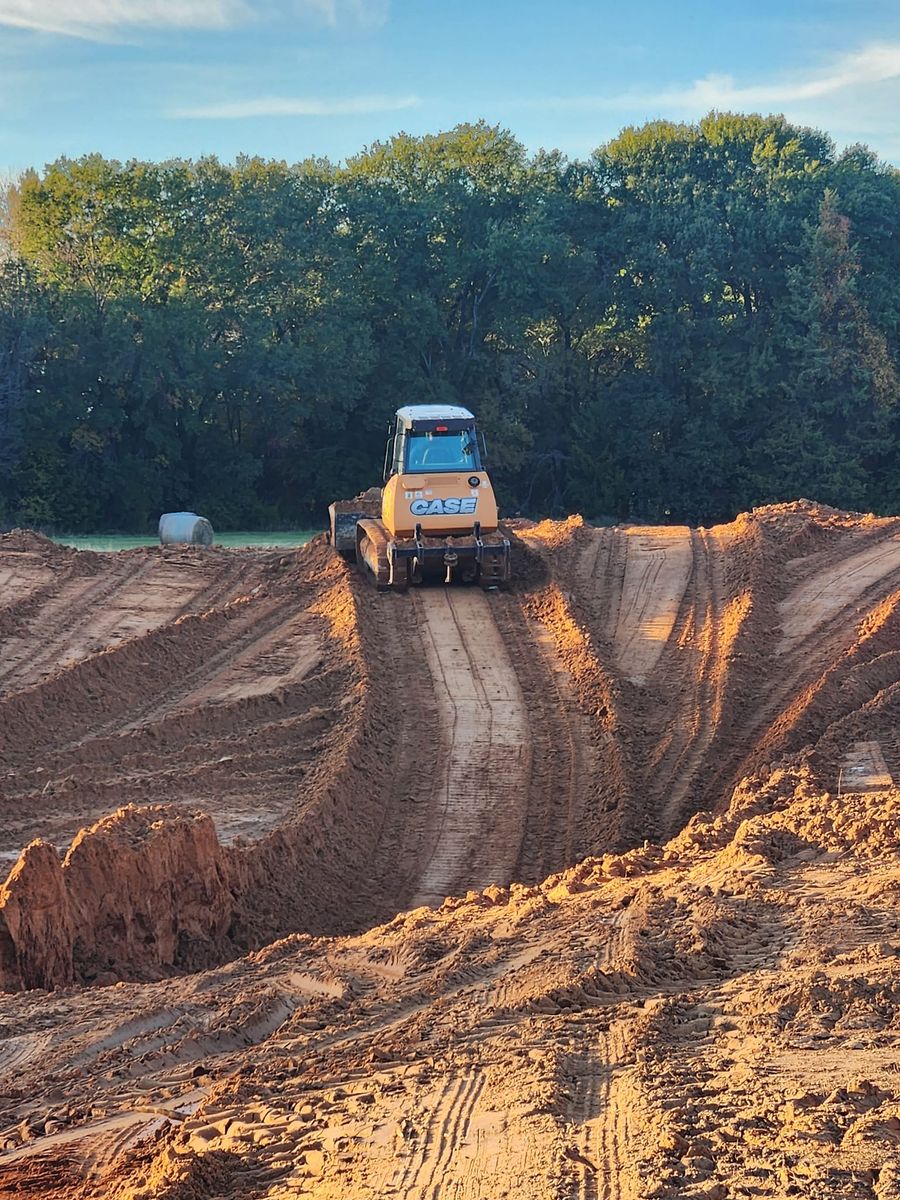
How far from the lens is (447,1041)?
7016 mm

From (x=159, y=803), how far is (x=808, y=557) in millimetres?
12794

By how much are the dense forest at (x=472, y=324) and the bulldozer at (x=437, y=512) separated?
54.3 ft

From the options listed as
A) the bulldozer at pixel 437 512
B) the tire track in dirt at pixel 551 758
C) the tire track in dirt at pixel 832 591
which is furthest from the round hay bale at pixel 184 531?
the tire track in dirt at pixel 832 591

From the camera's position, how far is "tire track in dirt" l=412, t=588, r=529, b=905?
40.2ft

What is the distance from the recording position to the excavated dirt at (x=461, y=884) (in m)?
5.83

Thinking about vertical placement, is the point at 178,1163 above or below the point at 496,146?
below

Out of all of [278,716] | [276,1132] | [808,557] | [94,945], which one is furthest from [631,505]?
[276,1132]

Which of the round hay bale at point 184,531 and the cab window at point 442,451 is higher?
the cab window at point 442,451

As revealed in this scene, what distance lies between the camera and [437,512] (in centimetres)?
2042

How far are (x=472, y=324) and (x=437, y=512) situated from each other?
69.7 ft

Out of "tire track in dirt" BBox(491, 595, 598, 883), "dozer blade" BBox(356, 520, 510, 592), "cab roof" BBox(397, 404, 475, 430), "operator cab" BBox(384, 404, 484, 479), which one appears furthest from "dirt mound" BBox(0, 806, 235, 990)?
"cab roof" BBox(397, 404, 475, 430)

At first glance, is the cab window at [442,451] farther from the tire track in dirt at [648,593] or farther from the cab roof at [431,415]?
the tire track in dirt at [648,593]

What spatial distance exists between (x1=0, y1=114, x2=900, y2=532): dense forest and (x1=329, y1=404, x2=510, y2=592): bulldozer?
54.3ft

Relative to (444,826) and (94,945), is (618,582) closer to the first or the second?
(444,826)
